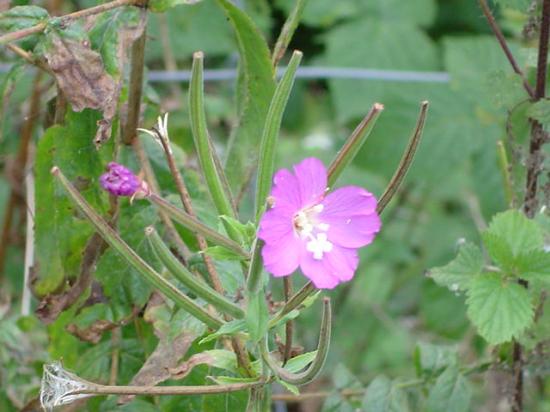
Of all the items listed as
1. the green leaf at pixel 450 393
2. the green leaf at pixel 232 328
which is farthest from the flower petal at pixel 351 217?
the green leaf at pixel 450 393

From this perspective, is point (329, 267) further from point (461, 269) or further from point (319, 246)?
point (461, 269)

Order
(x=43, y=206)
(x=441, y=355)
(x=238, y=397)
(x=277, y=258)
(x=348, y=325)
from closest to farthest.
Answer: (x=277, y=258) < (x=238, y=397) < (x=43, y=206) < (x=441, y=355) < (x=348, y=325)

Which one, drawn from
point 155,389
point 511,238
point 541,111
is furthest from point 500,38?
point 155,389

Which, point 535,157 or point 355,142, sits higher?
point 355,142

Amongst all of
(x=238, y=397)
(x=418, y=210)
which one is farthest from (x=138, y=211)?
(x=418, y=210)

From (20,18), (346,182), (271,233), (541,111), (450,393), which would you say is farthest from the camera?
(346,182)

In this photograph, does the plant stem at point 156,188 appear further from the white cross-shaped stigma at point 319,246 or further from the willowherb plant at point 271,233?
the white cross-shaped stigma at point 319,246

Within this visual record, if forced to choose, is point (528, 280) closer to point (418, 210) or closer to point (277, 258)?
point (277, 258)
